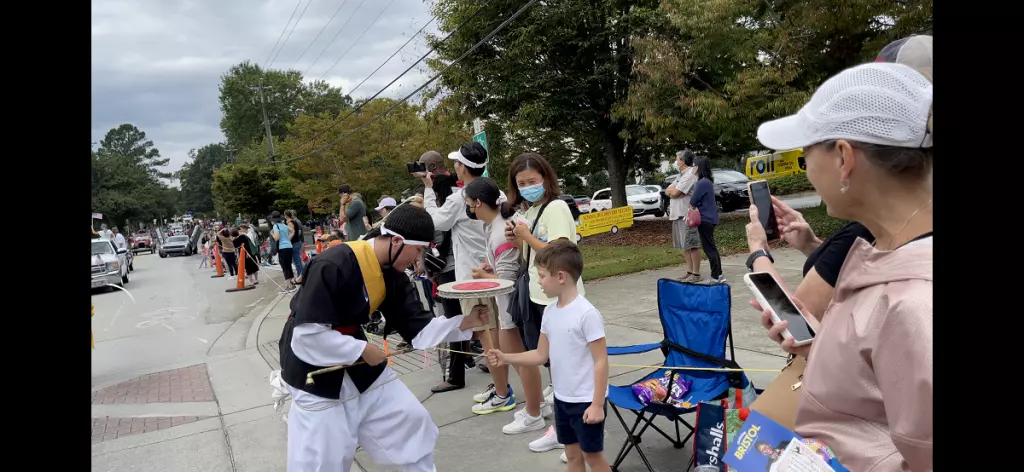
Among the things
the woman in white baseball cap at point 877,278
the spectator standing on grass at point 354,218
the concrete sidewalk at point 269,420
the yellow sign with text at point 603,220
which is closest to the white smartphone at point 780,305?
the woman in white baseball cap at point 877,278

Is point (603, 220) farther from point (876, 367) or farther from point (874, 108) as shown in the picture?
point (876, 367)

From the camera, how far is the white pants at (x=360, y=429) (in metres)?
2.67

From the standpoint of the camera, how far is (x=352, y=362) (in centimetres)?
265

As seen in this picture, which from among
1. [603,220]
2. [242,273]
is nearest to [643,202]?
[603,220]

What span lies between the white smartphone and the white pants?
184cm

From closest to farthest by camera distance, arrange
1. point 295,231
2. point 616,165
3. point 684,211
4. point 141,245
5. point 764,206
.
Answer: point 764,206
point 684,211
point 295,231
point 616,165
point 141,245

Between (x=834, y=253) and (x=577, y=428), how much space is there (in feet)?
5.24

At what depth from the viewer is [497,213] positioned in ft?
14.2

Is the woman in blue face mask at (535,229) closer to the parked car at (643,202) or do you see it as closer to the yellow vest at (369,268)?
the yellow vest at (369,268)

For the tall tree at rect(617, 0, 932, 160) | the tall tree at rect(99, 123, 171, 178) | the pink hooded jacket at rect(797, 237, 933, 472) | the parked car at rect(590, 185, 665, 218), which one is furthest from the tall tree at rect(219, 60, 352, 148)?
the pink hooded jacket at rect(797, 237, 933, 472)

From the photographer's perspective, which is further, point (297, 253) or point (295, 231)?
point (297, 253)

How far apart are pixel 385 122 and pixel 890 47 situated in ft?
93.8

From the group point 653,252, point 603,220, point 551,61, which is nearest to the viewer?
point 653,252
